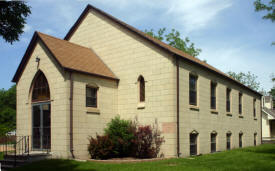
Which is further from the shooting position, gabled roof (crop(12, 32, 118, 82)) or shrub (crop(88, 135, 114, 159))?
gabled roof (crop(12, 32, 118, 82))

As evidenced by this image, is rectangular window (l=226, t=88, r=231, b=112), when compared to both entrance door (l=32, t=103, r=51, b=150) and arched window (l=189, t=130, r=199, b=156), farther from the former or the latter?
entrance door (l=32, t=103, r=51, b=150)

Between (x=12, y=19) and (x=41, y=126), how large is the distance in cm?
596

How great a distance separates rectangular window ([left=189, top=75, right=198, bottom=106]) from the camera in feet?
61.1

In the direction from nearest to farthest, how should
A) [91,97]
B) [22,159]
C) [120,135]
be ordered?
[22,159]
[120,135]
[91,97]

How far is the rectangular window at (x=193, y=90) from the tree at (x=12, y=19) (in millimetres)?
10249

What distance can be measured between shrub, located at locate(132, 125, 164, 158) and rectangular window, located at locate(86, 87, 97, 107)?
2.99 m

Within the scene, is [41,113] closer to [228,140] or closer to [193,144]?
[193,144]

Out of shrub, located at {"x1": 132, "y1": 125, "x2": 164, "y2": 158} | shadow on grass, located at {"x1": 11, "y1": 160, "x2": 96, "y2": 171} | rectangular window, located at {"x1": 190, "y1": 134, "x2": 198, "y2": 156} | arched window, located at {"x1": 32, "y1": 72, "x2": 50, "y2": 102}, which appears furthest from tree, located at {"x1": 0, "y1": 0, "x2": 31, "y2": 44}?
rectangular window, located at {"x1": 190, "y1": 134, "x2": 198, "y2": 156}

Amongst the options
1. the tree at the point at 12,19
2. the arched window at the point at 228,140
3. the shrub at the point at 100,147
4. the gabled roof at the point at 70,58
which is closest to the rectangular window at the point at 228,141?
the arched window at the point at 228,140

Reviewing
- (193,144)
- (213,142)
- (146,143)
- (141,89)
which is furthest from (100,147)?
(213,142)

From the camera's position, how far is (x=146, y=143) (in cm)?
1667

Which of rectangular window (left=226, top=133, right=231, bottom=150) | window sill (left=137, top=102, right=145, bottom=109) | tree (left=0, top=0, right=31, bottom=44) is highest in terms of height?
tree (left=0, top=0, right=31, bottom=44)

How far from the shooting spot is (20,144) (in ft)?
57.5

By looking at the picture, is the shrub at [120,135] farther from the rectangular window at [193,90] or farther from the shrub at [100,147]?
the rectangular window at [193,90]
